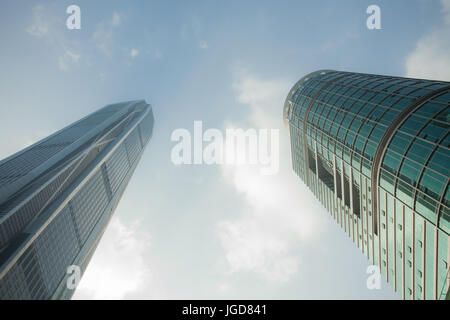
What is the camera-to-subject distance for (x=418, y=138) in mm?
32438

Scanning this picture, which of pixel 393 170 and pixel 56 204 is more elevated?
pixel 393 170

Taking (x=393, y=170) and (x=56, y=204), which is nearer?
(x=393, y=170)

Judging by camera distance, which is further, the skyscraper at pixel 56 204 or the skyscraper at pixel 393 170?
the skyscraper at pixel 56 204

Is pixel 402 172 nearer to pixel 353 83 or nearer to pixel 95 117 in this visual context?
pixel 353 83

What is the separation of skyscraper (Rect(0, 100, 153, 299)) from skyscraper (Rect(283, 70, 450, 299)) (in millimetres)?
85129

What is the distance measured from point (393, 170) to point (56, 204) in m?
101

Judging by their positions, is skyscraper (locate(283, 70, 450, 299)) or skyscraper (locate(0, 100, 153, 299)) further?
skyscraper (locate(0, 100, 153, 299))

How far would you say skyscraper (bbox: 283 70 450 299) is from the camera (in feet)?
96.1

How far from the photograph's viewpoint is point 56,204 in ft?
281

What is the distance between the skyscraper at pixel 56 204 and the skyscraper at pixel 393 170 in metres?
85.1

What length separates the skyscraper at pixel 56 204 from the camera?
68812mm

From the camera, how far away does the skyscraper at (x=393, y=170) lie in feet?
96.1
